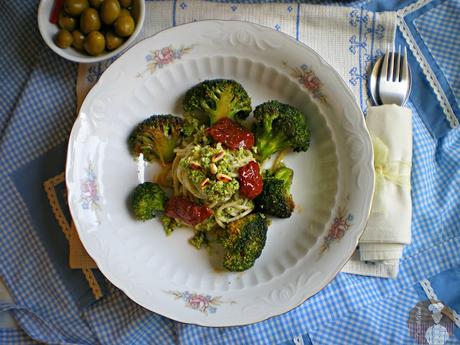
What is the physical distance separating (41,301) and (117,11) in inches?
68.0

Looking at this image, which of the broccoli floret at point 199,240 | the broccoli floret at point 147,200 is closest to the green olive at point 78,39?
the broccoli floret at point 147,200

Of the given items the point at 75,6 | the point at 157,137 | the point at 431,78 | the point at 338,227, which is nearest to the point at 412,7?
the point at 431,78

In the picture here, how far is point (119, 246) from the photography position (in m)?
2.60

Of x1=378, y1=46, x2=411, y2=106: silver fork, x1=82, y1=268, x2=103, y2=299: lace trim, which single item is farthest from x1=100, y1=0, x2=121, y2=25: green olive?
x1=378, y1=46, x2=411, y2=106: silver fork

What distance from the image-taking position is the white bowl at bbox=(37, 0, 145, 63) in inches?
106

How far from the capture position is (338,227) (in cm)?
255

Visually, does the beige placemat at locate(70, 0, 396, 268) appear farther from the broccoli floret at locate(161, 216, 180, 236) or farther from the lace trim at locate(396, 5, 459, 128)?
the broccoli floret at locate(161, 216, 180, 236)

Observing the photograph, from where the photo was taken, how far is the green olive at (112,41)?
2.71 meters

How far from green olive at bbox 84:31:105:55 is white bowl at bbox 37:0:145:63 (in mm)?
38

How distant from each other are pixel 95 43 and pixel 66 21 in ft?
0.71

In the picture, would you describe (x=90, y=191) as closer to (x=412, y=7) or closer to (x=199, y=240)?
(x=199, y=240)

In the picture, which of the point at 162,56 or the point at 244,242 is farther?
the point at 162,56

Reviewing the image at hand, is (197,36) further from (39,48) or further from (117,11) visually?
(39,48)

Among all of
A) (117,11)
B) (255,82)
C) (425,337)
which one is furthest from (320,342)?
(117,11)
